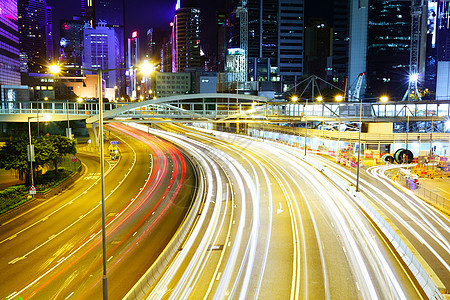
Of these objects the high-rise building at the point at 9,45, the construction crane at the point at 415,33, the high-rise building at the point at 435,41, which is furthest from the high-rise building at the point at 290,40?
the high-rise building at the point at 9,45

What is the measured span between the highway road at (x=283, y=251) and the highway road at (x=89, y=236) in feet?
8.13

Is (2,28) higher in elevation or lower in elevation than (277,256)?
higher

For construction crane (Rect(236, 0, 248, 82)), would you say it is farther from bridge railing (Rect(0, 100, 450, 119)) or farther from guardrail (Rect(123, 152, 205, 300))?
guardrail (Rect(123, 152, 205, 300))

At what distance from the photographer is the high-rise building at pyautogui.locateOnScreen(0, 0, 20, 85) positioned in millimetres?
115125

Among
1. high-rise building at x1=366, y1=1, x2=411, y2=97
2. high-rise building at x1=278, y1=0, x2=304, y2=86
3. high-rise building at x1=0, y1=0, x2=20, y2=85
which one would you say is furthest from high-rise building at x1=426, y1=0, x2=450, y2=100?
high-rise building at x1=0, y1=0, x2=20, y2=85

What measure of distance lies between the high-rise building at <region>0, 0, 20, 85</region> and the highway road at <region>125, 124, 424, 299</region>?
343ft

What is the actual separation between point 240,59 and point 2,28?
99.2 meters

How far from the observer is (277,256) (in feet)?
71.0

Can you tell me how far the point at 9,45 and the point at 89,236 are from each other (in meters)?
118

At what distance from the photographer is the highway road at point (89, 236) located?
19.1 m

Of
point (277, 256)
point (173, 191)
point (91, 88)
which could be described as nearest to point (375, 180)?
point (173, 191)

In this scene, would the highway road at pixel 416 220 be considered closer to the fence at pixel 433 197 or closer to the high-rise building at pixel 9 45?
the fence at pixel 433 197

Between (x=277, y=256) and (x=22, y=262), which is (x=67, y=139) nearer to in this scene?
(x=22, y=262)

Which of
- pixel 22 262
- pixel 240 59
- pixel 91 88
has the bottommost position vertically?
pixel 22 262
